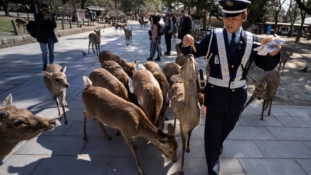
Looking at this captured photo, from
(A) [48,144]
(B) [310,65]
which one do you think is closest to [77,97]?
(A) [48,144]

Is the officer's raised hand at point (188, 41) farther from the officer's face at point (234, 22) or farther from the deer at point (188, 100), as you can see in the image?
the officer's face at point (234, 22)

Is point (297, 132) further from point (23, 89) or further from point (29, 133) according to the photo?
point (23, 89)

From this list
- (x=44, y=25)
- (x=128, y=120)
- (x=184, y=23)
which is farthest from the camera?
(x=184, y=23)

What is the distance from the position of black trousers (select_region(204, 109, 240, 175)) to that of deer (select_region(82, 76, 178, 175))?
51 centimetres

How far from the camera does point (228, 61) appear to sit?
8.49 ft

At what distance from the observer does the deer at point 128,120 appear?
2973mm

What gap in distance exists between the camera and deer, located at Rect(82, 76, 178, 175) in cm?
297

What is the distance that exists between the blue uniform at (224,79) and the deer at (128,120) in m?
0.59

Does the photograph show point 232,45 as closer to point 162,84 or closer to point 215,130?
point 215,130

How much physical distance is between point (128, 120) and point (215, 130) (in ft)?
4.26

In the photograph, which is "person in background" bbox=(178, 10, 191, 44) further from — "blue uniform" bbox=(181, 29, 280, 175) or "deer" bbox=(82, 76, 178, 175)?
"blue uniform" bbox=(181, 29, 280, 175)

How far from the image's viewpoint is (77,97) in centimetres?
591

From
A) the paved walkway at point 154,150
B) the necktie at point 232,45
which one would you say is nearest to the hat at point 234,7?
the necktie at point 232,45

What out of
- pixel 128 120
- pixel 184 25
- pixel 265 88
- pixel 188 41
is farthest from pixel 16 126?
pixel 184 25
